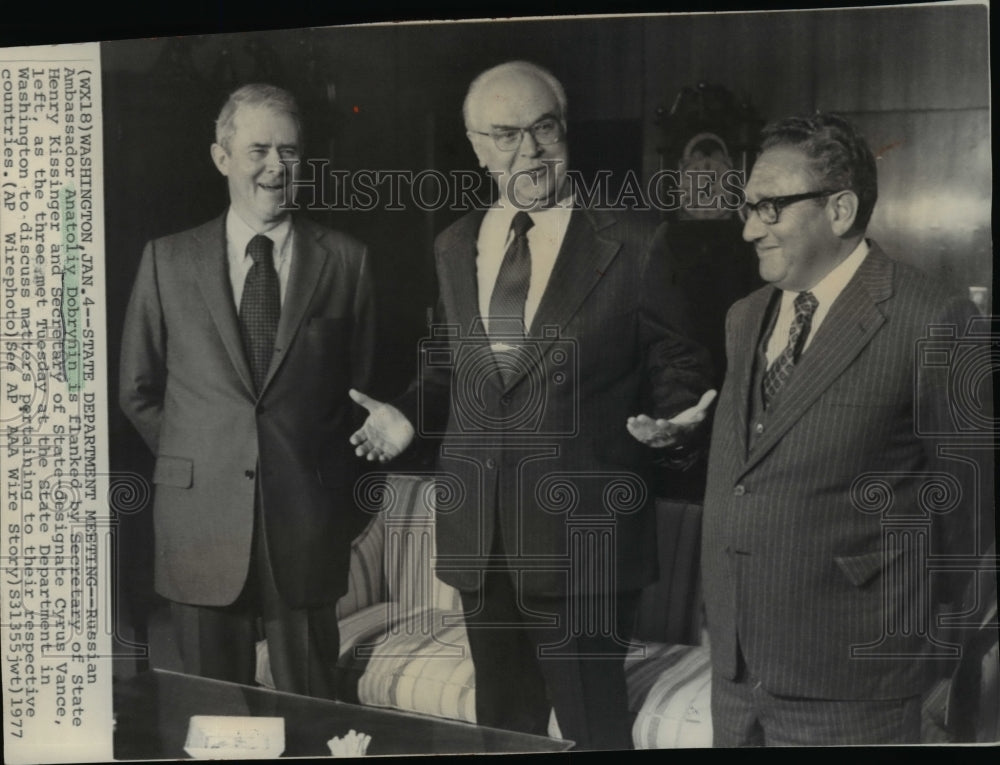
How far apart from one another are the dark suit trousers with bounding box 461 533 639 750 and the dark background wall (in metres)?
0.69

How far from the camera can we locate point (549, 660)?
11.6 ft

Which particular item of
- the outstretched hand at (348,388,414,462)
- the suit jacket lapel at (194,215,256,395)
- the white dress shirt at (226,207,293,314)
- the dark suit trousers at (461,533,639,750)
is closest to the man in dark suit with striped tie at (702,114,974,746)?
the dark suit trousers at (461,533,639,750)

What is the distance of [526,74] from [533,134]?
6.4 inches

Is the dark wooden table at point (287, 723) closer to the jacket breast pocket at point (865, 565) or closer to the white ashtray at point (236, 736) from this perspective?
the white ashtray at point (236, 736)

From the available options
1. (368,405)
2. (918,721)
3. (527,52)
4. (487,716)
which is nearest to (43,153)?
(368,405)

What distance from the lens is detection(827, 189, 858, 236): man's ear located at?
3400 millimetres

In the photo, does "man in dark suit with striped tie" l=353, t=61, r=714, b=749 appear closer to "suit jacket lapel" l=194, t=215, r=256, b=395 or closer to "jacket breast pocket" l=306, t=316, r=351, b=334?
"jacket breast pocket" l=306, t=316, r=351, b=334

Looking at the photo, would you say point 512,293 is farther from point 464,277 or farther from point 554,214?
point 554,214

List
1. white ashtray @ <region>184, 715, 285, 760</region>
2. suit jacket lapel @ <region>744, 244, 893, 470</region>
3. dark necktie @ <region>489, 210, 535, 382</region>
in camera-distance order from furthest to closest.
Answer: white ashtray @ <region>184, 715, 285, 760</region> → dark necktie @ <region>489, 210, 535, 382</region> → suit jacket lapel @ <region>744, 244, 893, 470</region>

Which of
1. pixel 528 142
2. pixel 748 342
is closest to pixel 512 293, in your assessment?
pixel 528 142

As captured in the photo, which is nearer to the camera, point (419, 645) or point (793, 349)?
point (793, 349)

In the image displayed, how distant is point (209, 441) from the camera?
11.5 feet

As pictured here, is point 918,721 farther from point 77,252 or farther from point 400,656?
point 77,252

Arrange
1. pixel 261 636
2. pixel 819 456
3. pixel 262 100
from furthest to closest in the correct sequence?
pixel 261 636, pixel 262 100, pixel 819 456
